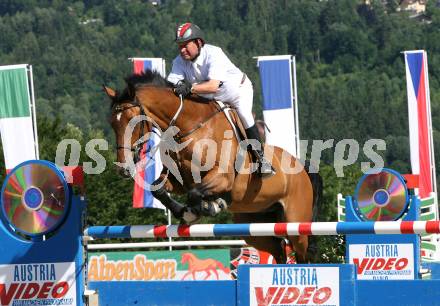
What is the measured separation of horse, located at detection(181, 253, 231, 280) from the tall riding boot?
254 inches

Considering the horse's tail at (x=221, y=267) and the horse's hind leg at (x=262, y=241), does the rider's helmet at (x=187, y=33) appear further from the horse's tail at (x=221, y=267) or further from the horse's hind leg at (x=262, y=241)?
the horse's tail at (x=221, y=267)

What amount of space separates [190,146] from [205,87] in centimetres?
A: 46

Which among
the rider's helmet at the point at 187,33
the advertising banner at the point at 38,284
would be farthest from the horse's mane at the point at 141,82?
the advertising banner at the point at 38,284

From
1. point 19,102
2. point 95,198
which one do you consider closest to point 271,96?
point 19,102

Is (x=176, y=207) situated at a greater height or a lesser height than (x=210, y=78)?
lesser

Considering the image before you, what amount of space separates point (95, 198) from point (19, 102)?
62.0 feet

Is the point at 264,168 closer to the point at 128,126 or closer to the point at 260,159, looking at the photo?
the point at 260,159

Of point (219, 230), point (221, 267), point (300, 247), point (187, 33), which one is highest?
point (187, 33)

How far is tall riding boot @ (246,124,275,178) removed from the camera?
7.63 metres

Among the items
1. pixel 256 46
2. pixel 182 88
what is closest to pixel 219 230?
pixel 182 88

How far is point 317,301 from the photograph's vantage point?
6.14 meters

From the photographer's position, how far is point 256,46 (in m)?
140

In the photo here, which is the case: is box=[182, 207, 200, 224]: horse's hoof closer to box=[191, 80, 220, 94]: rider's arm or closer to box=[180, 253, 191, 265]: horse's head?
box=[191, 80, 220, 94]: rider's arm

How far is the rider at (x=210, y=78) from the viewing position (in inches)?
285
